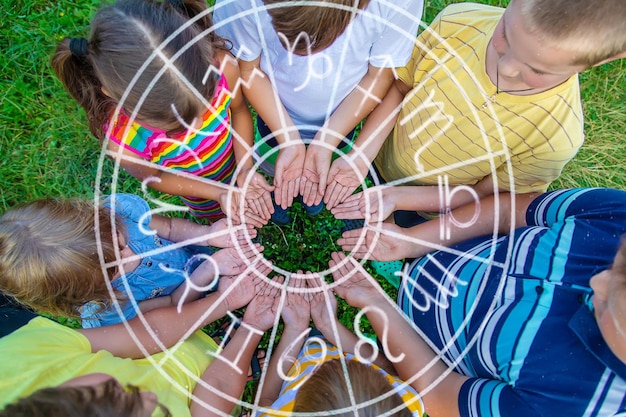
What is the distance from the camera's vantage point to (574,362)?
0.70 m

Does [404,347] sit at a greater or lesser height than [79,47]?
lesser

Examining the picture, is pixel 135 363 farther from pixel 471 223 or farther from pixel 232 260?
pixel 471 223

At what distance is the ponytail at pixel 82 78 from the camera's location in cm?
86

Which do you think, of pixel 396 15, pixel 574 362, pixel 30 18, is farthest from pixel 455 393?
pixel 30 18

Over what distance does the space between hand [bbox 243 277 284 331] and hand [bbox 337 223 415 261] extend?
0.29 m

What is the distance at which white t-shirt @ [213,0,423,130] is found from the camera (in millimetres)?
901

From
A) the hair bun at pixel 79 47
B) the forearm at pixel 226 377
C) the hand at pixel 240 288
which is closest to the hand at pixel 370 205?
the hand at pixel 240 288

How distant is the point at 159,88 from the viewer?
830 millimetres

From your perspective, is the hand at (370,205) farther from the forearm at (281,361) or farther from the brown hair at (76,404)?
the brown hair at (76,404)

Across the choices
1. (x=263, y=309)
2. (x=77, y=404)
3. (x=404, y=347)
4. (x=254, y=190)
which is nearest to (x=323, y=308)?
(x=263, y=309)

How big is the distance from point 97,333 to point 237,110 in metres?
0.65

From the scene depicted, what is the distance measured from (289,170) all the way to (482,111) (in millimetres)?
538

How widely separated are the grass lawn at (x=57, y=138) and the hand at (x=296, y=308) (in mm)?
161
